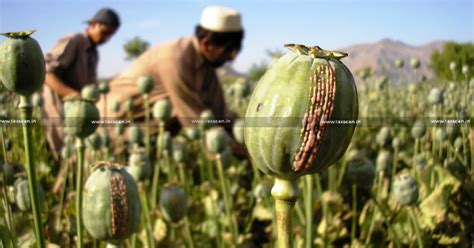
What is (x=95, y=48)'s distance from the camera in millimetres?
3406

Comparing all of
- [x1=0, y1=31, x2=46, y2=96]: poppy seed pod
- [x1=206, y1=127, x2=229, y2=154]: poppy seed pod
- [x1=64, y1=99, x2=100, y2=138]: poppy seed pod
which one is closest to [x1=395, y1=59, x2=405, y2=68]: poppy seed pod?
[x1=206, y1=127, x2=229, y2=154]: poppy seed pod

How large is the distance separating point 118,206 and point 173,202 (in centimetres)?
53

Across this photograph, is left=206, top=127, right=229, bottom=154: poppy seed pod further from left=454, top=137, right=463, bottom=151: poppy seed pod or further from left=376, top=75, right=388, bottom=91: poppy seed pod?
left=376, top=75, right=388, bottom=91: poppy seed pod

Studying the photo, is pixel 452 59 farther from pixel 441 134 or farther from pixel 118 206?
pixel 118 206

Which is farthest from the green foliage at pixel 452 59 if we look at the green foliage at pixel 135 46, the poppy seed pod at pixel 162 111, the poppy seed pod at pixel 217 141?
the green foliage at pixel 135 46

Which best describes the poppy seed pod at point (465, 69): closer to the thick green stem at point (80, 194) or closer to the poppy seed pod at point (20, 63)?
the thick green stem at point (80, 194)

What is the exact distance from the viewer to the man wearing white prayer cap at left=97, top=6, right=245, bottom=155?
3010mm

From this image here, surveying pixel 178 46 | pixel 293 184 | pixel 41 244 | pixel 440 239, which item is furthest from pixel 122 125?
pixel 293 184

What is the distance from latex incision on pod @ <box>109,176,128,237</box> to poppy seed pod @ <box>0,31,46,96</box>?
0.62 ft

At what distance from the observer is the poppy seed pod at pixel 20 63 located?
741mm

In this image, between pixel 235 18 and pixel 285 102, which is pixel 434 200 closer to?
pixel 285 102

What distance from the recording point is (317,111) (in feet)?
1.69

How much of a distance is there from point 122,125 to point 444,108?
1.31m

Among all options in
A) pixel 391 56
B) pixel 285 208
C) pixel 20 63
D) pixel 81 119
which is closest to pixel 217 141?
pixel 81 119
